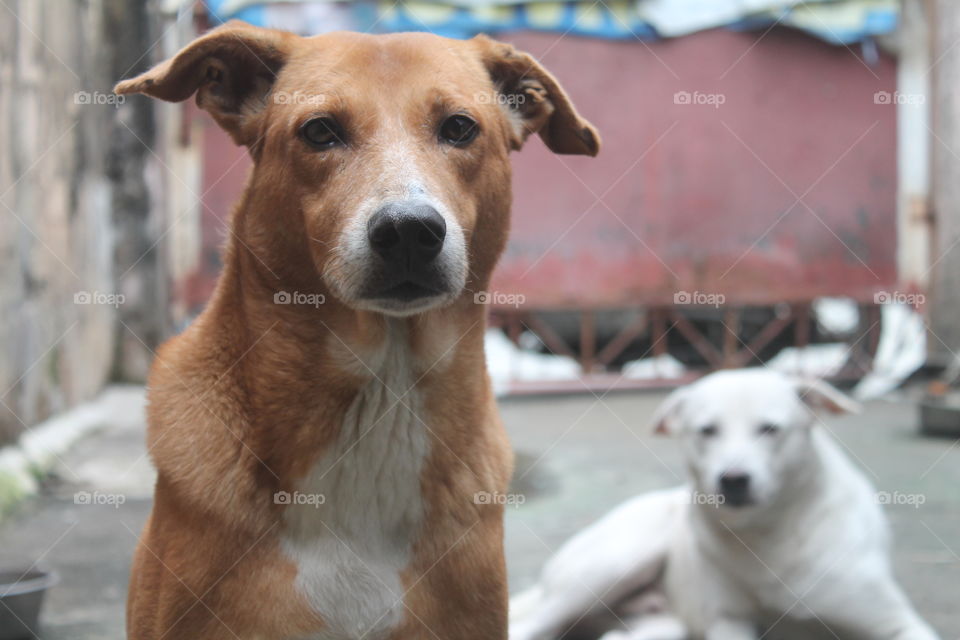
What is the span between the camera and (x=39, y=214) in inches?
214

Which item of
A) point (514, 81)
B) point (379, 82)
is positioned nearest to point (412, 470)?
point (379, 82)

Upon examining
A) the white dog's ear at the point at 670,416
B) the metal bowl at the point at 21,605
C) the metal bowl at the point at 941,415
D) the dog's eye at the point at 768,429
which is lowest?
the metal bowl at the point at 941,415

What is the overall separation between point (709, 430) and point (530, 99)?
1.24m

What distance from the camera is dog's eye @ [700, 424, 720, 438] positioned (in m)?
3.11

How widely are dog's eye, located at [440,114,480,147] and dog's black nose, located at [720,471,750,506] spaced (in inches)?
53.3

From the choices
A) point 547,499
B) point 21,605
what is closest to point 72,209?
point 547,499

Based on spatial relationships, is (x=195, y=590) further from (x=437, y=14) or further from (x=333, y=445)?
(x=437, y=14)

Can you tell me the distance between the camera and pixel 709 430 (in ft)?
10.3

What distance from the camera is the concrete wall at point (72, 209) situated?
16.3 ft

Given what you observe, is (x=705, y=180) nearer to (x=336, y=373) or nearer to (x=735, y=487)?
(x=735, y=487)

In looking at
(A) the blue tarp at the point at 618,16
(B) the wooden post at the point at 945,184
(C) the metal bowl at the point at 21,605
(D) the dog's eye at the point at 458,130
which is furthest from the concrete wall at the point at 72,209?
(B) the wooden post at the point at 945,184

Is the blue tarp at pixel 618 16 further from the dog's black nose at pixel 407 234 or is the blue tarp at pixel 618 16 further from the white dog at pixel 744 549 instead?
the dog's black nose at pixel 407 234

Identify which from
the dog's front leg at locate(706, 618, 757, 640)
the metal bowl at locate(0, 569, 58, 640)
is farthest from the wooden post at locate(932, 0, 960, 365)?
the metal bowl at locate(0, 569, 58, 640)

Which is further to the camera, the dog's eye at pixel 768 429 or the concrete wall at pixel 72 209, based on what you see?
the concrete wall at pixel 72 209
